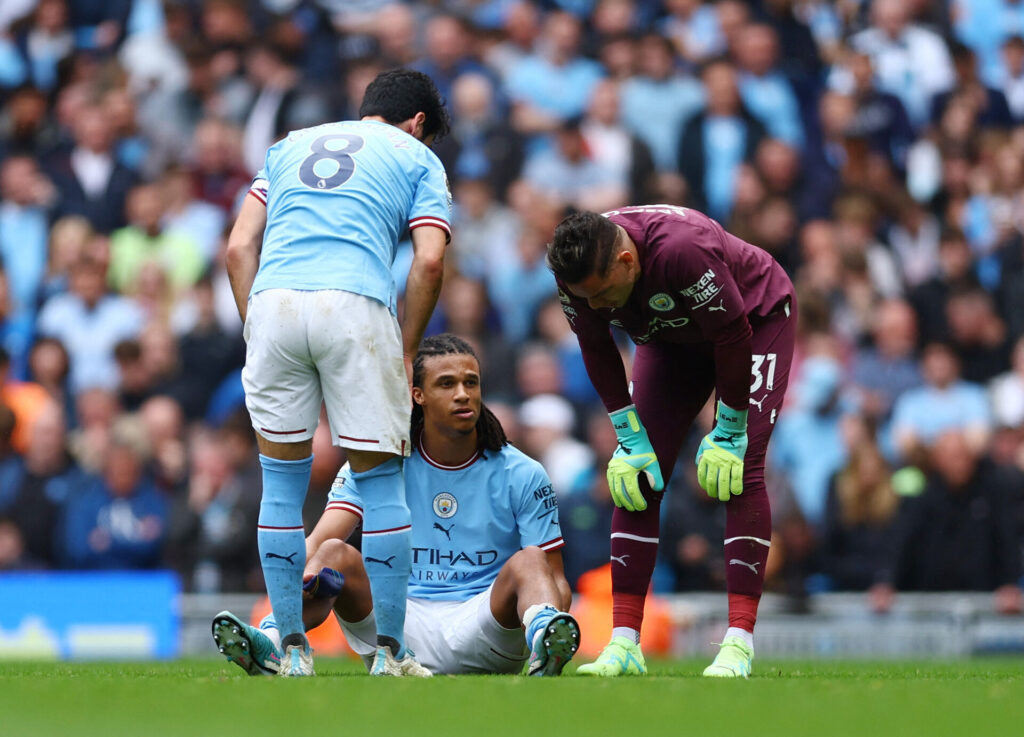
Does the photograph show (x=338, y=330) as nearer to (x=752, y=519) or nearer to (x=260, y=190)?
(x=260, y=190)

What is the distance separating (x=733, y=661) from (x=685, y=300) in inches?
55.1

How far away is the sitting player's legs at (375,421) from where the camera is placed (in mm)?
5598

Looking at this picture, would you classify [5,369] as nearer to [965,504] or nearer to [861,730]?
[965,504]

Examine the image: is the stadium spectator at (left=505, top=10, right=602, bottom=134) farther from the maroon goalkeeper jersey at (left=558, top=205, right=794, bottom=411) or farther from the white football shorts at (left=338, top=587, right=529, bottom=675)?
the white football shorts at (left=338, top=587, right=529, bottom=675)

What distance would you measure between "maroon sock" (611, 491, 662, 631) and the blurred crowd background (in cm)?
412

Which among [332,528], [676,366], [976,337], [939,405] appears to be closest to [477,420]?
[332,528]

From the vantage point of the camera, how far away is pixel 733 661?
19.5 feet

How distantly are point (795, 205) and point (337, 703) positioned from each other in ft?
30.5

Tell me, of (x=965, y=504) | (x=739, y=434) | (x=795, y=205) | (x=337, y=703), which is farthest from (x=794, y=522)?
(x=337, y=703)

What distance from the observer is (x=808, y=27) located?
47.4 feet

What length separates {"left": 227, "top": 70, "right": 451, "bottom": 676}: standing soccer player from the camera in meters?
5.62

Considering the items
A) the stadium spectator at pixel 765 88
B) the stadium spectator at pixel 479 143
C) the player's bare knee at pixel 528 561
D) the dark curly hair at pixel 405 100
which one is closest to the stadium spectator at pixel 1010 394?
the stadium spectator at pixel 765 88

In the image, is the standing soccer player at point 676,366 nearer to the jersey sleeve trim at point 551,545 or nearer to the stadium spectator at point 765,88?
the jersey sleeve trim at point 551,545

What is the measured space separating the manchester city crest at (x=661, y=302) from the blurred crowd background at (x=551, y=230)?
15.4 feet
